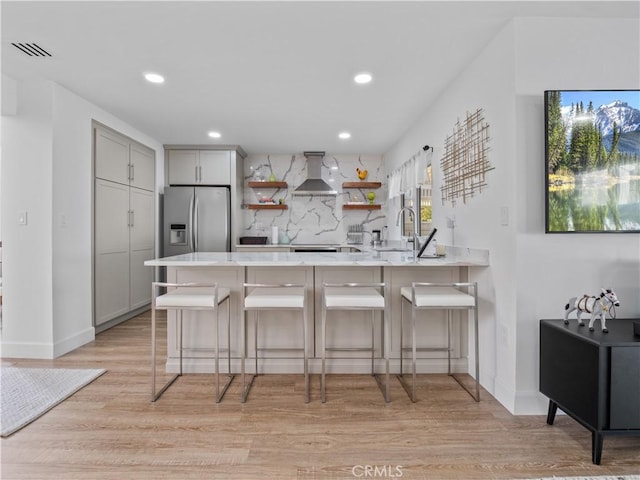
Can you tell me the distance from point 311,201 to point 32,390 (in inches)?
169

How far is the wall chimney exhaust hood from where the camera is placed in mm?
5531

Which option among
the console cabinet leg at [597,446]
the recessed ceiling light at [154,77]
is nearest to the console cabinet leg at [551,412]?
the console cabinet leg at [597,446]

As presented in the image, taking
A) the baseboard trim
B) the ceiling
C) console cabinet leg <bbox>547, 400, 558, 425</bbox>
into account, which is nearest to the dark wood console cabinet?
console cabinet leg <bbox>547, 400, 558, 425</bbox>

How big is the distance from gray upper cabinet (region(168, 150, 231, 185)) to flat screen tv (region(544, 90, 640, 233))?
4.28m

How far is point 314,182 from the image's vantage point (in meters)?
5.61

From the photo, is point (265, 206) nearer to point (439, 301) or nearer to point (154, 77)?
point (154, 77)

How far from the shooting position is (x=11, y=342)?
3.15 meters

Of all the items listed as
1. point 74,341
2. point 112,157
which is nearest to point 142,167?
A: point 112,157

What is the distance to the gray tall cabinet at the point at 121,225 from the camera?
381 centimetres

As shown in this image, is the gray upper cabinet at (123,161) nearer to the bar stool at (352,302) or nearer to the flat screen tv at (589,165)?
the bar stool at (352,302)

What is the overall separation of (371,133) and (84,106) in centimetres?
325

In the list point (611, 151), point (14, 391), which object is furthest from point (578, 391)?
point (14, 391)

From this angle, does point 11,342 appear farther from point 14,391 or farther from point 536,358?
point 536,358

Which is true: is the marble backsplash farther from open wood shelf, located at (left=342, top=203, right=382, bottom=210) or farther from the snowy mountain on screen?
the snowy mountain on screen
